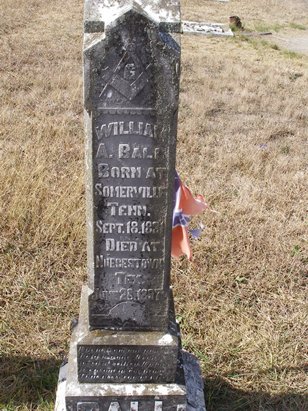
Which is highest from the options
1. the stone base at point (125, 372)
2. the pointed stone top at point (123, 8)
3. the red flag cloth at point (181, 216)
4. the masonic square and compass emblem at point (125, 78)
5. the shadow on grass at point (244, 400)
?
the pointed stone top at point (123, 8)

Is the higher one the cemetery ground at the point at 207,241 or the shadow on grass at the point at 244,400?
the cemetery ground at the point at 207,241

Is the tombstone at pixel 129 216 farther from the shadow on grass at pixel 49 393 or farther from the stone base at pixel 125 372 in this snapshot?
the shadow on grass at pixel 49 393

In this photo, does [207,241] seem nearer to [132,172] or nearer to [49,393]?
[49,393]

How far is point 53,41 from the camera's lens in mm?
12203

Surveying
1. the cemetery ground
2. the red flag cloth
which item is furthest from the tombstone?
the cemetery ground

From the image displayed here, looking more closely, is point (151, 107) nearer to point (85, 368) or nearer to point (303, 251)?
point (85, 368)

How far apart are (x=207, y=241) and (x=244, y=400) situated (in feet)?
5.41

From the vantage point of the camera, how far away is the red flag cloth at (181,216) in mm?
2639

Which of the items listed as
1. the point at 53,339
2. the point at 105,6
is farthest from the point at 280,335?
the point at 105,6

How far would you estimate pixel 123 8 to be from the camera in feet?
6.71

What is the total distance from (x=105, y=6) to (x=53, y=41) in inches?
425

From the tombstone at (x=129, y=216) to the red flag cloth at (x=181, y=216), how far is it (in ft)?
0.68

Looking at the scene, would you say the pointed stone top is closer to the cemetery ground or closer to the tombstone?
the tombstone

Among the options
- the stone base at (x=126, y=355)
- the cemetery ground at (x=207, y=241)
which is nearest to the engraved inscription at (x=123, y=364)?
the stone base at (x=126, y=355)
